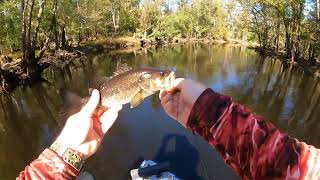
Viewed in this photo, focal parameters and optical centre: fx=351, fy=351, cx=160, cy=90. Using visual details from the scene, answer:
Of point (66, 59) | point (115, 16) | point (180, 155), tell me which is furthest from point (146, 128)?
point (115, 16)

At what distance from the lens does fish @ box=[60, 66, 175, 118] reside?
2418 millimetres

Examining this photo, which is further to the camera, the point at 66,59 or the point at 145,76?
the point at 66,59

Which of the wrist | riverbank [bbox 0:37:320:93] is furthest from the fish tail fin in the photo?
riverbank [bbox 0:37:320:93]

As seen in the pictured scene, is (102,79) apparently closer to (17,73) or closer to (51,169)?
(51,169)

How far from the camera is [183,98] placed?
67.5 inches

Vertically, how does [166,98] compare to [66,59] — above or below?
above

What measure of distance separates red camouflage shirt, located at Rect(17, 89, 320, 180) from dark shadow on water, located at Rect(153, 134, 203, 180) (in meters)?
9.28

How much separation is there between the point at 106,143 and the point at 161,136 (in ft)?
6.86

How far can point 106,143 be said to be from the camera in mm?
13047

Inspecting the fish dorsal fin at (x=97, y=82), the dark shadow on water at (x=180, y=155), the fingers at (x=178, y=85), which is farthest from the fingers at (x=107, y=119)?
the dark shadow on water at (x=180, y=155)

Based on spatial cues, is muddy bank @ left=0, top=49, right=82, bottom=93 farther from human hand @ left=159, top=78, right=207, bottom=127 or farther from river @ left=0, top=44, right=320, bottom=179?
human hand @ left=159, top=78, right=207, bottom=127

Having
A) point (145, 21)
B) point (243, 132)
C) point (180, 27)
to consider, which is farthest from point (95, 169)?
point (180, 27)

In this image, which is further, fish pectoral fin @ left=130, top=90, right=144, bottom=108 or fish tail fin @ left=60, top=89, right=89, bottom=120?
fish pectoral fin @ left=130, top=90, right=144, bottom=108

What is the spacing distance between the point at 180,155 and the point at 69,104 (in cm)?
980
